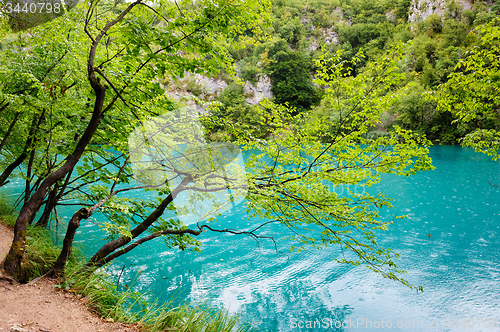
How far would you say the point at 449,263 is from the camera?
23.6 feet

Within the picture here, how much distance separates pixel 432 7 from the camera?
41.8 m

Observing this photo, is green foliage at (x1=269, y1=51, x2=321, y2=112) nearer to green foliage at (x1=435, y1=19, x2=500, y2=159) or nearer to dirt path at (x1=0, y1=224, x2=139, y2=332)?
green foliage at (x1=435, y1=19, x2=500, y2=159)

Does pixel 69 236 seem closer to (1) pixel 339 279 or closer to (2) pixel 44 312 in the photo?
(2) pixel 44 312

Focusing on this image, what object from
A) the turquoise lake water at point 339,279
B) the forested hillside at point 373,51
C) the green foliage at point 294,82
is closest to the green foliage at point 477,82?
the forested hillside at point 373,51

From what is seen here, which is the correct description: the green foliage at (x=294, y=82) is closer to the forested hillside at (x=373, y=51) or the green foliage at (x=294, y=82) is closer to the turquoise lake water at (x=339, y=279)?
the forested hillside at (x=373, y=51)

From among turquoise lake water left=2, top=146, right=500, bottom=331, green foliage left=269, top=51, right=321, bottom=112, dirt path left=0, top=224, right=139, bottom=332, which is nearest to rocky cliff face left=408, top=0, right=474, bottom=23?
green foliage left=269, top=51, right=321, bottom=112

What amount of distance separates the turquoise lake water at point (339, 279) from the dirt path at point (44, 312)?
3.18 meters

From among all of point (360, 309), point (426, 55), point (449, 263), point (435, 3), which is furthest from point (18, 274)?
point (435, 3)

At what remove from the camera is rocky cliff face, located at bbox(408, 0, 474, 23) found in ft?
123

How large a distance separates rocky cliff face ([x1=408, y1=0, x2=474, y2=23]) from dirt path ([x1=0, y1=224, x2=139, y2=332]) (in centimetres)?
5532

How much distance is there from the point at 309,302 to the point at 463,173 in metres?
16.7

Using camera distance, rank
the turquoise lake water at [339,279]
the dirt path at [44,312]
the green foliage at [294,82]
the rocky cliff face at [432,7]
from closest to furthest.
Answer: the dirt path at [44,312], the turquoise lake water at [339,279], the green foliage at [294,82], the rocky cliff face at [432,7]

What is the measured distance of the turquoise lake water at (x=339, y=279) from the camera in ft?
17.5

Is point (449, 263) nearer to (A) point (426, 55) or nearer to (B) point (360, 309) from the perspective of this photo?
(B) point (360, 309)
